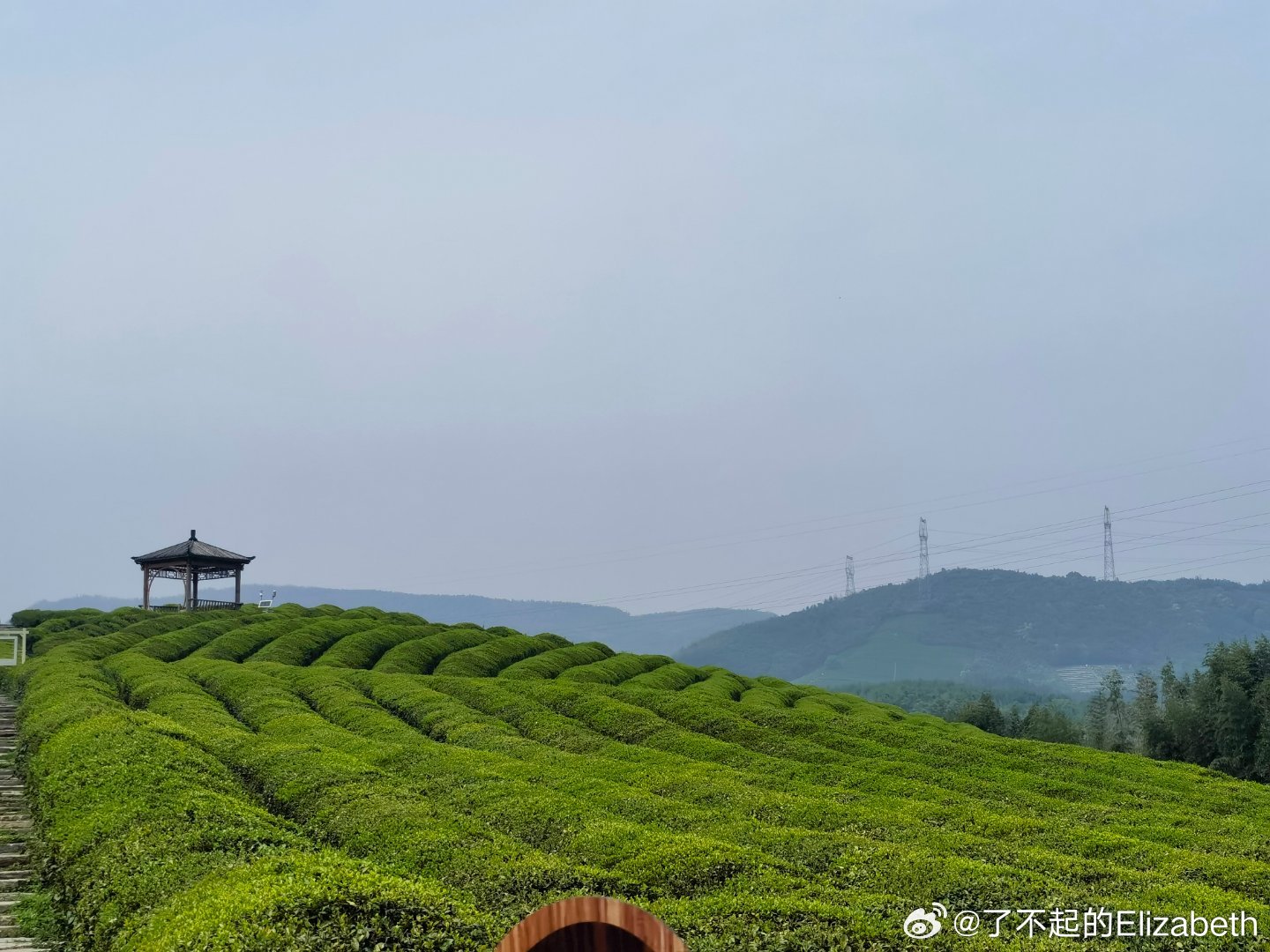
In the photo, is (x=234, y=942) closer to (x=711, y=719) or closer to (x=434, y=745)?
(x=434, y=745)

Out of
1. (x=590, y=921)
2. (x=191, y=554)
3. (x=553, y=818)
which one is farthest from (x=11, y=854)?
(x=191, y=554)

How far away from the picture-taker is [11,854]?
14.8 m

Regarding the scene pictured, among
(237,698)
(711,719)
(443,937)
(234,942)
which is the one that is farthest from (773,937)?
(237,698)

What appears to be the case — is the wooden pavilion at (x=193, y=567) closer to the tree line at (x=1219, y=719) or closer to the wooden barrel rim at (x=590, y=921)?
the tree line at (x=1219, y=719)

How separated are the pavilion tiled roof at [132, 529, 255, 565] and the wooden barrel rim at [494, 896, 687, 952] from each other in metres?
52.3

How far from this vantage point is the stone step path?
11.7 metres

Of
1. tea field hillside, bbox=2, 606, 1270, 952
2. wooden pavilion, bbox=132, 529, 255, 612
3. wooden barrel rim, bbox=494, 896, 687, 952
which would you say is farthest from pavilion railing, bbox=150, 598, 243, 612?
wooden barrel rim, bbox=494, 896, 687, 952

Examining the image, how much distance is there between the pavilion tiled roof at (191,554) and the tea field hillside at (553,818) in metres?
20.5

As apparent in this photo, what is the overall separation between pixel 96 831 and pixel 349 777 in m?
4.83

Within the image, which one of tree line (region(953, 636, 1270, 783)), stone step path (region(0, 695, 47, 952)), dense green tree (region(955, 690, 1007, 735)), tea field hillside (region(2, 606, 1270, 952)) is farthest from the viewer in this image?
dense green tree (region(955, 690, 1007, 735))

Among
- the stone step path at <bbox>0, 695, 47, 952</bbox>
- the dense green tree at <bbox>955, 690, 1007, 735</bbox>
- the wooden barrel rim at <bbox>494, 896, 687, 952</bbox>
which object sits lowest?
the dense green tree at <bbox>955, 690, 1007, 735</bbox>

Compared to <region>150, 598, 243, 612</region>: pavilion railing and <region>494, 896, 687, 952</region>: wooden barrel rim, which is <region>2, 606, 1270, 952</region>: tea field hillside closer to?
<region>494, 896, 687, 952</region>: wooden barrel rim

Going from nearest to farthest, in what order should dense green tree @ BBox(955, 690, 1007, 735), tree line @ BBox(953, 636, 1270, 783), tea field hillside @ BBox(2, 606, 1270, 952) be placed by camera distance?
tea field hillside @ BBox(2, 606, 1270, 952), tree line @ BBox(953, 636, 1270, 783), dense green tree @ BBox(955, 690, 1007, 735)

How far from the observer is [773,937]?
9.94 m
